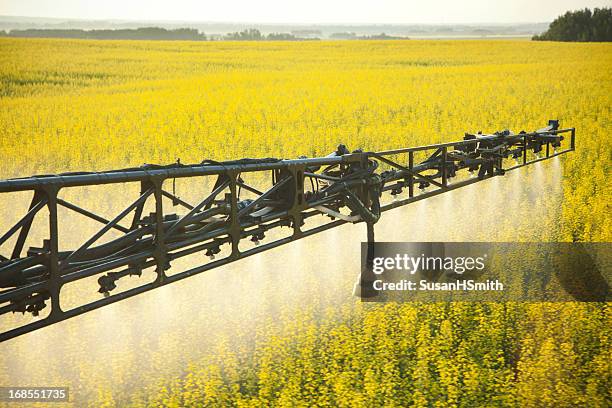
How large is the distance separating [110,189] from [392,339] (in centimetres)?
726

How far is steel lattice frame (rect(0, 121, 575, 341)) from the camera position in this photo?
531 centimetres

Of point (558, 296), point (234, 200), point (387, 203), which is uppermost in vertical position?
point (234, 200)

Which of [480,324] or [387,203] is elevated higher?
[387,203]

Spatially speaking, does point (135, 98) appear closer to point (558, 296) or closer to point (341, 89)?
point (341, 89)

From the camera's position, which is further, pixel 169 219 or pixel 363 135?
pixel 363 135

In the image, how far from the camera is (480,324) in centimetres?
838

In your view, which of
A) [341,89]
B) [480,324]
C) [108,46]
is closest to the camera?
[480,324]

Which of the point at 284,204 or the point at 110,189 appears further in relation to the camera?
the point at 110,189

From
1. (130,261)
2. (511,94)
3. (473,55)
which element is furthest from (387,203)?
(473,55)

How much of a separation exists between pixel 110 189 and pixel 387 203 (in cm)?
604

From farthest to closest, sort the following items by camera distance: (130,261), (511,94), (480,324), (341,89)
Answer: (341,89) → (511,94) → (480,324) → (130,261)

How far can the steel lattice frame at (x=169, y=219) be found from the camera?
17.4 feet

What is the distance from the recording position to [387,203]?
→ 9328mm

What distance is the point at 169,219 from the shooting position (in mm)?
6668
